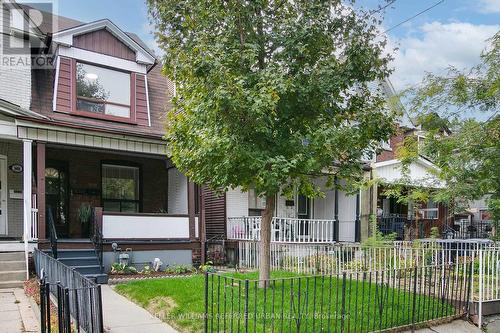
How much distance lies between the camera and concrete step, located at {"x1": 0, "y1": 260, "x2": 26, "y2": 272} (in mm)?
9445

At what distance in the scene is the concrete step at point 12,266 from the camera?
9445 millimetres

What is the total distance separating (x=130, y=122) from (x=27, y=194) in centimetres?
377

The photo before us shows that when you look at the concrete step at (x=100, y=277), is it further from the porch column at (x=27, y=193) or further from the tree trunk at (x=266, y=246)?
the tree trunk at (x=266, y=246)

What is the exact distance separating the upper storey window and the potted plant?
3011 mm

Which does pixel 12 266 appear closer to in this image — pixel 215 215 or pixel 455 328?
pixel 215 215

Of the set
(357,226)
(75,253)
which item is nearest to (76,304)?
(75,253)

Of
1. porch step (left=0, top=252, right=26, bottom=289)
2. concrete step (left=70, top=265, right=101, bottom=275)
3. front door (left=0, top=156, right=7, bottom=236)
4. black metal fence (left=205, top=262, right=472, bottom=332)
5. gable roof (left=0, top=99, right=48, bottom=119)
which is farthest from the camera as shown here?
front door (left=0, top=156, right=7, bottom=236)

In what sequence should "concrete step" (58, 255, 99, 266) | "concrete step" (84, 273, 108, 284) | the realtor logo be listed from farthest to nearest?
the realtor logo
"concrete step" (58, 255, 99, 266)
"concrete step" (84, 273, 108, 284)

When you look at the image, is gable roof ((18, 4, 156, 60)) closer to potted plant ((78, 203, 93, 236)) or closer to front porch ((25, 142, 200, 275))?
front porch ((25, 142, 200, 275))

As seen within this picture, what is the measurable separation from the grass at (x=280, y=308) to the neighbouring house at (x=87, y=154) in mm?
2913

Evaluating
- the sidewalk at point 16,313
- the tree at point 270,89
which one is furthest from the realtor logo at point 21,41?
the sidewalk at point 16,313

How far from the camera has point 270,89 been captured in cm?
630

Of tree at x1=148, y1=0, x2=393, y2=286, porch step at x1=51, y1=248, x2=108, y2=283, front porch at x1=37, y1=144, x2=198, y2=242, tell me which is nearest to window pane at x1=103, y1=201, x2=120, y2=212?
front porch at x1=37, y1=144, x2=198, y2=242

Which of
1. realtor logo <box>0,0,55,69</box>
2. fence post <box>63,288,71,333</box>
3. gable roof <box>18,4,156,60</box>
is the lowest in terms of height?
fence post <box>63,288,71,333</box>
